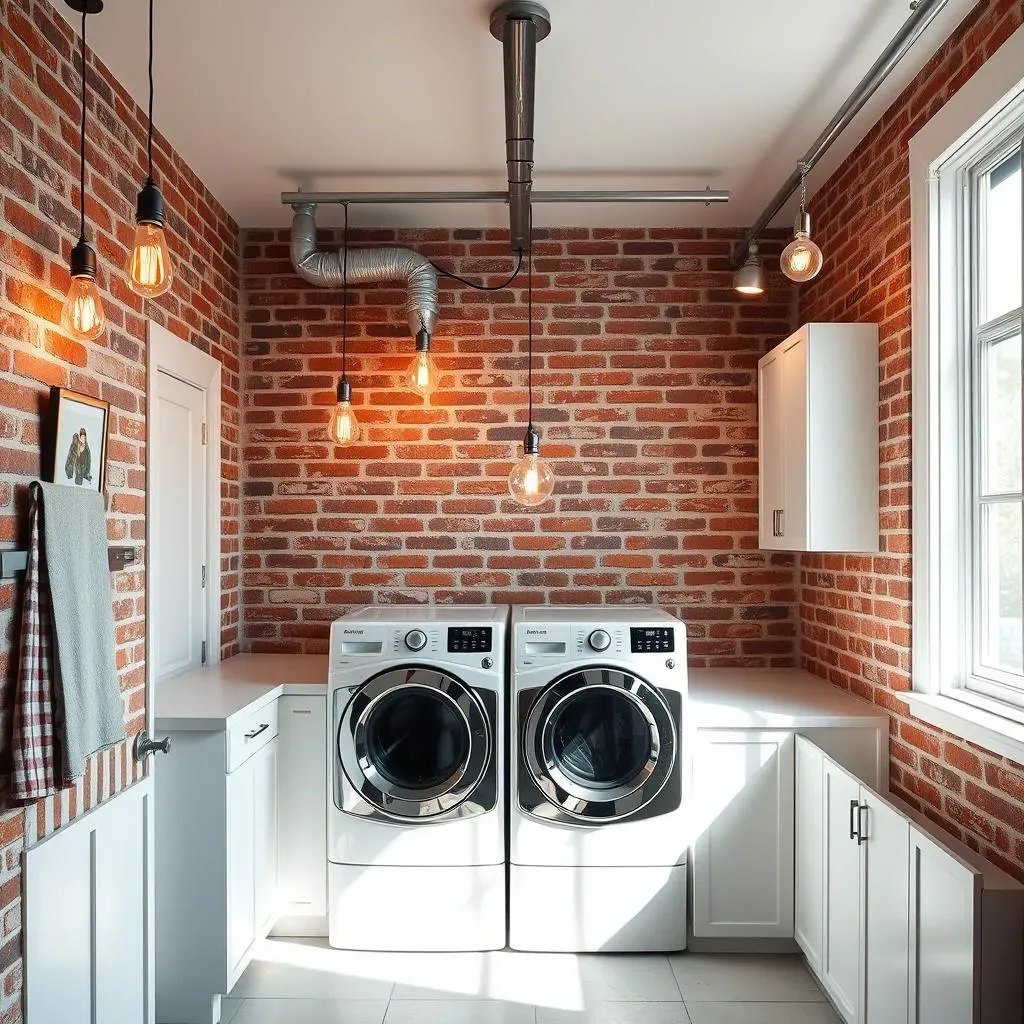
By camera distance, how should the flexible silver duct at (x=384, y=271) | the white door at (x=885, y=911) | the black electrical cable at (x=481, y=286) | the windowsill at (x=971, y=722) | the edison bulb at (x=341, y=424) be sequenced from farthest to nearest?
the black electrical cable at (x=481, y=286)
the flexible silver duct at (x=384, y=271)
the edison bulb at (x=341, y=424)
the white door at (x=885, y=911)
the windowsill at (x=971, y=722)

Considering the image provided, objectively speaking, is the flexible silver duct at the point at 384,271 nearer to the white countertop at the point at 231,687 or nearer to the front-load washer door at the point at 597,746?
the white countertop at the point at 231,687

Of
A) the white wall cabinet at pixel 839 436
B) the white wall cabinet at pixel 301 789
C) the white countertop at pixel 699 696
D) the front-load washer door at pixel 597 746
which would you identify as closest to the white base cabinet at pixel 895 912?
the white countertop at pixel 699 696

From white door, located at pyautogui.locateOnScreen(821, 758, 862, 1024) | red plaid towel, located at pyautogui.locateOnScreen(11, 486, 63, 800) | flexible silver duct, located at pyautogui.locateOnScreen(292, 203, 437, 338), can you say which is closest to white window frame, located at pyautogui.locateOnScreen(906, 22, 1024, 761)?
white door, located at pyautogui.locateOnScreen(821, 758, 862, 1024)

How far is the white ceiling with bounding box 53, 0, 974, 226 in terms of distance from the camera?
2.13 meters

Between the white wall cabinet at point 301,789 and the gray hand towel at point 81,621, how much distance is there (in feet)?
3.36

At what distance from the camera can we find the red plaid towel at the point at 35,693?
1.74 meters

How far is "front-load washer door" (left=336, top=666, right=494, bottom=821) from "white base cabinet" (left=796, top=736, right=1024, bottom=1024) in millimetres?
1096

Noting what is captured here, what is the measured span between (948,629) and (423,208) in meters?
2.43

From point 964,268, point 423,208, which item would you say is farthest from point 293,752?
point 964,268

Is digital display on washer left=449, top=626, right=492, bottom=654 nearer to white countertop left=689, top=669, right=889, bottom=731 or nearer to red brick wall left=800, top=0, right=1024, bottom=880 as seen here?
white countertop left=689, top=669, right=889, bottom=731

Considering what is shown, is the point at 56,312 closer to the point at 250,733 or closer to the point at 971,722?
the point at 250,733

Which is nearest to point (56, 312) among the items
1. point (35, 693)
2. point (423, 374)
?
point (35, 693)

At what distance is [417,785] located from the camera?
2.93m

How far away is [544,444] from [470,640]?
1045 mm
